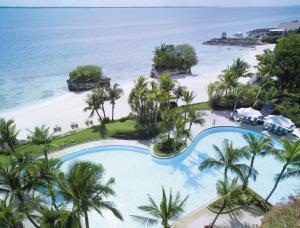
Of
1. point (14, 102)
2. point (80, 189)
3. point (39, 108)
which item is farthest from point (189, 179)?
point (14, 102)

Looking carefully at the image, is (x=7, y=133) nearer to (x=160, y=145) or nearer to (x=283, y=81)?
(x=160, y=145)

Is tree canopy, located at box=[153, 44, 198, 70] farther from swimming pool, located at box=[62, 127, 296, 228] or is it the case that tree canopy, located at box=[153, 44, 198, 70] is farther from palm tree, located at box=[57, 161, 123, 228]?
palm tree, located at box=[57, 161, 123, 228]

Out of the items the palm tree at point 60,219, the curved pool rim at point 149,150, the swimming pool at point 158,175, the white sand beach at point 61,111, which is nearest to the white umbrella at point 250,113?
the curved pool rim at point 149,150

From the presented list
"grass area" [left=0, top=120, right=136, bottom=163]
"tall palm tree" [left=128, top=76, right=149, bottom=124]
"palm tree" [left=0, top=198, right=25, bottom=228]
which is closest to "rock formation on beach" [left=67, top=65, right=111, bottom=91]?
"grass area" [left=0, top=120, right=136, bottom=163]

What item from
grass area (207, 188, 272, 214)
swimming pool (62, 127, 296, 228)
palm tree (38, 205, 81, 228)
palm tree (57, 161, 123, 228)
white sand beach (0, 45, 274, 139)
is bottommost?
white sand beach (0, 45, 274, 139)

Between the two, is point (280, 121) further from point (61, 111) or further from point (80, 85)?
point (80, 85)

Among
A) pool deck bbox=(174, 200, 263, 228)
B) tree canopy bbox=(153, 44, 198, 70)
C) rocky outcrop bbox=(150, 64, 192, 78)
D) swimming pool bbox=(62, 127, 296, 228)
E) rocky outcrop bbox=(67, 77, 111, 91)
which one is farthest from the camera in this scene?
tree canopy bbox=(153, 44, 198, 70)
